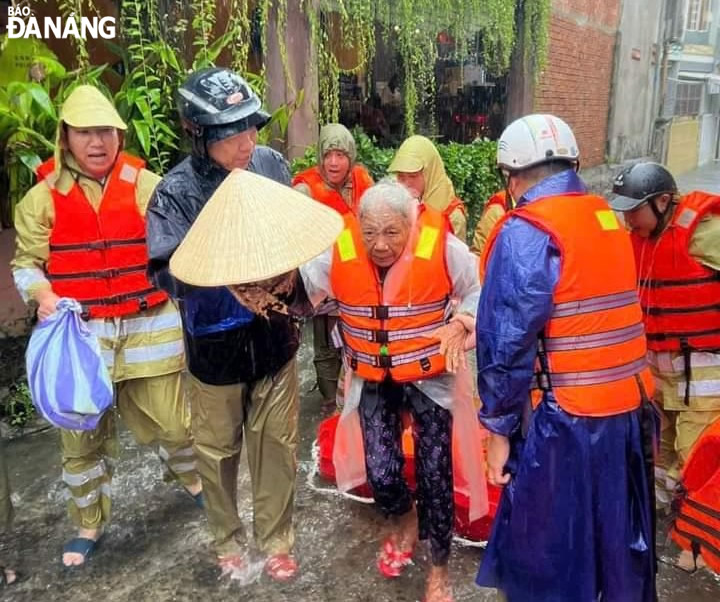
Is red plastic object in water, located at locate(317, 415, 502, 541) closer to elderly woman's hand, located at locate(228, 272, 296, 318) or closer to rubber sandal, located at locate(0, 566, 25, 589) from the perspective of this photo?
elderly woman's hand, located at locate(228, 272, 296, 318)

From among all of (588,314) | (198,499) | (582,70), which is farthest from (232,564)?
(582,70)

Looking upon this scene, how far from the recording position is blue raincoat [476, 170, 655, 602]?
1.94 meters

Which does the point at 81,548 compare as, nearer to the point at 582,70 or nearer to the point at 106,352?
the point at 106,352

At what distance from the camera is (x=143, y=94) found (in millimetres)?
4602

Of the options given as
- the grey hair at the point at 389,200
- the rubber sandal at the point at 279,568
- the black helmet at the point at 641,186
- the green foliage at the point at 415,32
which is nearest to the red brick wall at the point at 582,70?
the green foliage at the point at 415,32

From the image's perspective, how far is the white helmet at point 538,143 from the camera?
200 cm

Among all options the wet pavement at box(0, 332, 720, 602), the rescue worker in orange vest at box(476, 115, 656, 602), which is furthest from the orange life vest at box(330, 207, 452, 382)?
the wet pavement at box(0, 332, 720, 602)

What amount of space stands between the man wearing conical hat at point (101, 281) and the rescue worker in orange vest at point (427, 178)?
1.81 meters

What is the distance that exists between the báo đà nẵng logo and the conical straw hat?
3005 millimetres

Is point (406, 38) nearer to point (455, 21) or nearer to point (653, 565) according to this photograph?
point (455, 21)

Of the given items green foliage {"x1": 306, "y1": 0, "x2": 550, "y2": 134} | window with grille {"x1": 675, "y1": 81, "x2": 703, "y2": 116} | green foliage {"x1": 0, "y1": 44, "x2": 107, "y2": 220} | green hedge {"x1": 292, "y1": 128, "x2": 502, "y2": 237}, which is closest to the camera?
green foliage {"x1": 0, "y1": 44, "x2": 107, "y2": 220}

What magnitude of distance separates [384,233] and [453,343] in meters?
0.47

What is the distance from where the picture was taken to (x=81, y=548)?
9.84 feet

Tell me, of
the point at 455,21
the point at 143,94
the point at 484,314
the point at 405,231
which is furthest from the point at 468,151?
the point at 484,314
